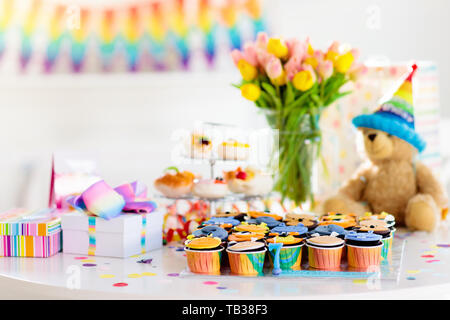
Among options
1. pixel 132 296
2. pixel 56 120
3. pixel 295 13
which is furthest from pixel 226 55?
pixel 132 296

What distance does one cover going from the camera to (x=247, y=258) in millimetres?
1067

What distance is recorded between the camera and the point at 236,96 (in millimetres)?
3158

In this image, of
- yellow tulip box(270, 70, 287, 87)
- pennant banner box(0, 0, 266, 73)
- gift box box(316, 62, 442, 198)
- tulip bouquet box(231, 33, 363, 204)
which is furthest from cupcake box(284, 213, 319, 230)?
pennant banner box(0, 0, 266, 73)

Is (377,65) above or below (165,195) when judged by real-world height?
above

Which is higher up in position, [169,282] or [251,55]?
[251,55]

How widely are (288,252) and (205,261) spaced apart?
0.51 ft

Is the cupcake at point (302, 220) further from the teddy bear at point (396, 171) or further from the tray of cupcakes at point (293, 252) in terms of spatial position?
the teddy bear at point (396, 171)

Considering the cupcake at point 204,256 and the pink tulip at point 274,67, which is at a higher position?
the pink tulip at point 274,67

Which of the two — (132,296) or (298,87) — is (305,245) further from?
(298,87)

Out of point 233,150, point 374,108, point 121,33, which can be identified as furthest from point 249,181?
point 121,33

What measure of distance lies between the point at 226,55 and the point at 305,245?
2.17 metres

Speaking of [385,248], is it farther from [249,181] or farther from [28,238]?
[28,238]

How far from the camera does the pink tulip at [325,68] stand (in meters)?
1.58

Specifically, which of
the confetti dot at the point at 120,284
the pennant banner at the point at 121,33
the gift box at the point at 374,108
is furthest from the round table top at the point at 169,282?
the pennant banner at the point at 121,33
